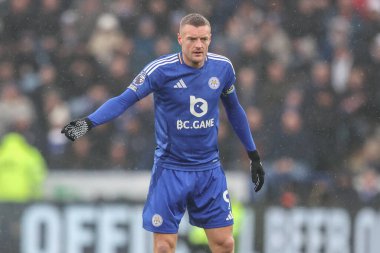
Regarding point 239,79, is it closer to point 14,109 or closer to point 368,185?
point 368,185

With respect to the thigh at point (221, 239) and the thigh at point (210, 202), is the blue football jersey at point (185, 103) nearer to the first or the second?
the thigh at point (210, 202)

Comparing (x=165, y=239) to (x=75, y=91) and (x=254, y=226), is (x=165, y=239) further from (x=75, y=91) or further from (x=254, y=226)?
(x=75, y=91)

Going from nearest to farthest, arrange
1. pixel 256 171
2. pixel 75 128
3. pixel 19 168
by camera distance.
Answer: pixel 75 128 < pixel 256 171 < pixel 19 168

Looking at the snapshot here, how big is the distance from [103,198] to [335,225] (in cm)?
222

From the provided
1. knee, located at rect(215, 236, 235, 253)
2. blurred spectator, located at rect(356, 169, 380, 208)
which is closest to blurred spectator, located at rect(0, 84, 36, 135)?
blurred spectator, located at rect(356, 169, 380, 208)

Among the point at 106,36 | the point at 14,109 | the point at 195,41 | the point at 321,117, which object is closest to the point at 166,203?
the point at 195,41

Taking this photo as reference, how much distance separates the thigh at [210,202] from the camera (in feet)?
23.2

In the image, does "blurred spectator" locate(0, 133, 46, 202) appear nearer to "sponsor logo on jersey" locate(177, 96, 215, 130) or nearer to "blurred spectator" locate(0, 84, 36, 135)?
"blurred spectator" locate(0, 84, 36, 135)

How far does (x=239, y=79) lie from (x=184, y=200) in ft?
14.8

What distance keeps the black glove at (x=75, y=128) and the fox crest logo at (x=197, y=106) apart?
28.3 inches

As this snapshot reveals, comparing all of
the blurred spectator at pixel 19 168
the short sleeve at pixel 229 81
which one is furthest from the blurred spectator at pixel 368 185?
Answer: the short sleeve at pixel 229 81

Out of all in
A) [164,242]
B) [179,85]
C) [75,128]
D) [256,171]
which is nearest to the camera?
[75,128]

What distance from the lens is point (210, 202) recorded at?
7.09m

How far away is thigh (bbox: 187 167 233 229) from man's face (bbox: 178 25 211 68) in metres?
0.79
